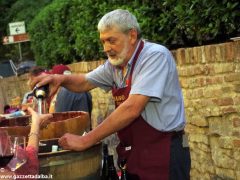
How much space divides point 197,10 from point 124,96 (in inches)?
103

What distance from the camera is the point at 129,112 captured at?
3.67 metres

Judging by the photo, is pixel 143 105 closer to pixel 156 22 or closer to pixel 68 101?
pixel 68 101

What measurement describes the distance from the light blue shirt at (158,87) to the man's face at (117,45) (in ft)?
0.20

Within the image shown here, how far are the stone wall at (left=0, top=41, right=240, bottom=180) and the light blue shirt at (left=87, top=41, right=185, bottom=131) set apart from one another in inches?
70.7

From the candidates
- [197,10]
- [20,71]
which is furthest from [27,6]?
[197,10]

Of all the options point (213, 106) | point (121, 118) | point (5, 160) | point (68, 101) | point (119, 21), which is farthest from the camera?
point (68, 101)

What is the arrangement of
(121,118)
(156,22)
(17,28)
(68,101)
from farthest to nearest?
(17,28), (156,22), (68,101), (121,118)

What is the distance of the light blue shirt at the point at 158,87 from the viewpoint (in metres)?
3.73

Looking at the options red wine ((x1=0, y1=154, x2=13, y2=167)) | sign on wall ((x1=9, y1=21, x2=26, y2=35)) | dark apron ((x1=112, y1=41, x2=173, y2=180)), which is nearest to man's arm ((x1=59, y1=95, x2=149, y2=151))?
dark apron ((x1=112, y1=41, x2=173, y2=180))

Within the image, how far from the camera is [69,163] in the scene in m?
3.50

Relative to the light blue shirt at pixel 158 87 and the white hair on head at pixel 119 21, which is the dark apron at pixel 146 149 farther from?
the white hair on head at pixel 119 21

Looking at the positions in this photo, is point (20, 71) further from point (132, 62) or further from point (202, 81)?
point (132, 62)

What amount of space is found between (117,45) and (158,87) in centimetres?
39

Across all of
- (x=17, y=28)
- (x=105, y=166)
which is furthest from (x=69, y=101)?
(x=17, y=28)
